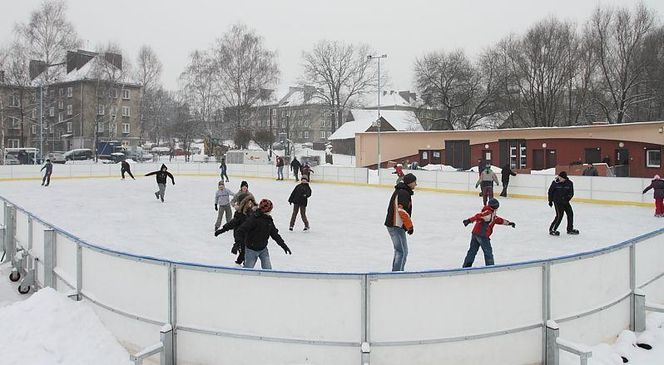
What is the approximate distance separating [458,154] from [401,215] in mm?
29364

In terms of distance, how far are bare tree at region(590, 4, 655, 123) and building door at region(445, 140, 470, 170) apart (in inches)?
651

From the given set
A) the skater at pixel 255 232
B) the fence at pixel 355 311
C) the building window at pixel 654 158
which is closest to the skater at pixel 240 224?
the skater at pixel 255 232

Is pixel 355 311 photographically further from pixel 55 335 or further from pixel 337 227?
pixel 337 227

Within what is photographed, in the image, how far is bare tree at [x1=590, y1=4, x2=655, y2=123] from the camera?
1726 inches

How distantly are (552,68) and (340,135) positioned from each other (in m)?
24.0

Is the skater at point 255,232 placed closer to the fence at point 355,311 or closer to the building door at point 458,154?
the fence at point 355,311

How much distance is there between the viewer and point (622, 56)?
147 feet

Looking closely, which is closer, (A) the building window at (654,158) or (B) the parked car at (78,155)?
(A) the building window at (654,158)

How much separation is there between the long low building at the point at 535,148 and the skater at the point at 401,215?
22006 mm

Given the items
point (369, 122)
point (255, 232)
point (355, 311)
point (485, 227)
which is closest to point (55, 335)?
point (255, 232)

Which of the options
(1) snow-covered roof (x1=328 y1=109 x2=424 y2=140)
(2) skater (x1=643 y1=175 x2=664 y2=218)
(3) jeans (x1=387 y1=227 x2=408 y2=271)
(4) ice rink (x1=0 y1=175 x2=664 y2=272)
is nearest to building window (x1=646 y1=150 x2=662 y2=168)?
(4) ice rink (x1=0 y1=175 x2=664 y2=272)

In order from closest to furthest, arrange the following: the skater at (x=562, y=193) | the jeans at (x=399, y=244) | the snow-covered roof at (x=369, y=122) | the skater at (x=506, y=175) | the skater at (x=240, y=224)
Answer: the skater at (x=240, y=224) < the jeans at (x=399, y=244) < the skater at (x=562, y=193) < the skater at (x=506, y=175) < the snow-covered roof at (x=369, y=122)

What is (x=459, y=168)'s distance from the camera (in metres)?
35.2

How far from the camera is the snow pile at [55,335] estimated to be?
523 cm
